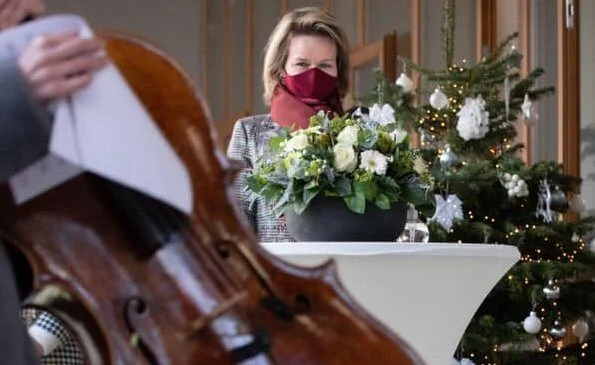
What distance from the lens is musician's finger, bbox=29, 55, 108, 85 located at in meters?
0.83

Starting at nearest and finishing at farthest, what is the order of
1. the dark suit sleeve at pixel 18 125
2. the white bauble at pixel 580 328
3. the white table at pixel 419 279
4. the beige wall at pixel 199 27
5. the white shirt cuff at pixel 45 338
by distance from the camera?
the dark suit sleeve at pixel 18 125 → the white shirt cuff at pixel 45 338 → the white table at pixel 419 279 → the white bauble at pixel 580 328 → the beige wall at pixel 199 27

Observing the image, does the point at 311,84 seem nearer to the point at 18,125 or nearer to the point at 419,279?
the point at 419,279

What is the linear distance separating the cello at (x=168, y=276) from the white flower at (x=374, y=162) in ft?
3.12

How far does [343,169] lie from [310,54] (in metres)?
0.51

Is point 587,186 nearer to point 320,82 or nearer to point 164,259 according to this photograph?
point 320,82

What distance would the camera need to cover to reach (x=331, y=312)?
3.33 feet

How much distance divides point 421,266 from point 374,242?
10 centimetres

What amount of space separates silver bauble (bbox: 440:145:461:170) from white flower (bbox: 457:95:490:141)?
8cm

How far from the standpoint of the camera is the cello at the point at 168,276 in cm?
91

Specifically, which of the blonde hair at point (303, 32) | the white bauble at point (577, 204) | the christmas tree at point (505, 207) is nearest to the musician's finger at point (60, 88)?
the blonde hair at point (303, 32)

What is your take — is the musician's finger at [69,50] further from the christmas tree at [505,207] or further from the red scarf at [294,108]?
the christmas tree at [505,207]

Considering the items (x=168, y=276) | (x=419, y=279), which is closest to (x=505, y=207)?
(x=419, y=279)

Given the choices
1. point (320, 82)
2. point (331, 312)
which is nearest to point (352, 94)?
point (320, 82)

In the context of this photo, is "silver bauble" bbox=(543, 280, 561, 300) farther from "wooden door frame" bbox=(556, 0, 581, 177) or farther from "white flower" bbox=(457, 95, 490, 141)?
"wooden door frame" bbox=(556, 0, 581, 177)
